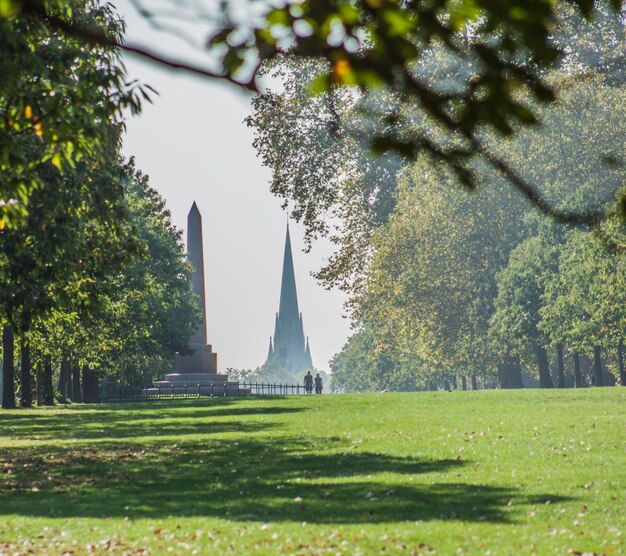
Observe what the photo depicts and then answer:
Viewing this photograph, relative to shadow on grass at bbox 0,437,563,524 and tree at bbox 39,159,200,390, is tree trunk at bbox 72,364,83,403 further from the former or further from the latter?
shadow on grass at bbox 0,437,563,524

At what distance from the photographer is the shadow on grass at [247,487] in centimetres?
1423

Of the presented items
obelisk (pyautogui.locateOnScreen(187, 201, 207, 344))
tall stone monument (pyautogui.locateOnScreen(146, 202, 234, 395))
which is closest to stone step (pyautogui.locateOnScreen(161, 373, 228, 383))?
tall stone monument (pyautogui.locateOnScreen(146, 202, 234, 395))

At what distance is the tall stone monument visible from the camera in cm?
8044

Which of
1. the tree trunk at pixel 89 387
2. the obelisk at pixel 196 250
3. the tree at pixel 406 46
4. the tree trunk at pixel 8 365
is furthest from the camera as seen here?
the obelisk at pixel 196 250

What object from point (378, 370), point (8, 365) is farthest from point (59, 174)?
point (378, 370)

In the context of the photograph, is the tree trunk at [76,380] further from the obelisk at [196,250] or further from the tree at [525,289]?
the tree at [525,289]

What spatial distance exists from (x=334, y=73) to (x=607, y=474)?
1391cm

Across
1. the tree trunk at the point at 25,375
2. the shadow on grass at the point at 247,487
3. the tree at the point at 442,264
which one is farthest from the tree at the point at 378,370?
the shadow on grass at the point at 247,487

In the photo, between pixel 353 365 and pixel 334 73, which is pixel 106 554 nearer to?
pixel 334 73

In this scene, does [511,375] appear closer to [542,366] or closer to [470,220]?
[542,366]

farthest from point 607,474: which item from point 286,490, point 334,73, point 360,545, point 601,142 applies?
point 601,142

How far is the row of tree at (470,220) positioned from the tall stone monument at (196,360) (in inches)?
473

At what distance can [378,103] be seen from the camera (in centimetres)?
6988

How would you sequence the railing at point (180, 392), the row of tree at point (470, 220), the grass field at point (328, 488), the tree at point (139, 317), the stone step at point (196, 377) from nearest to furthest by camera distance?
the grass field at point (328, 488), the tree at point (139, 317), the row of tree at point (470, 220), the railing at point (180, 392), the stone step at point (196, 377)
